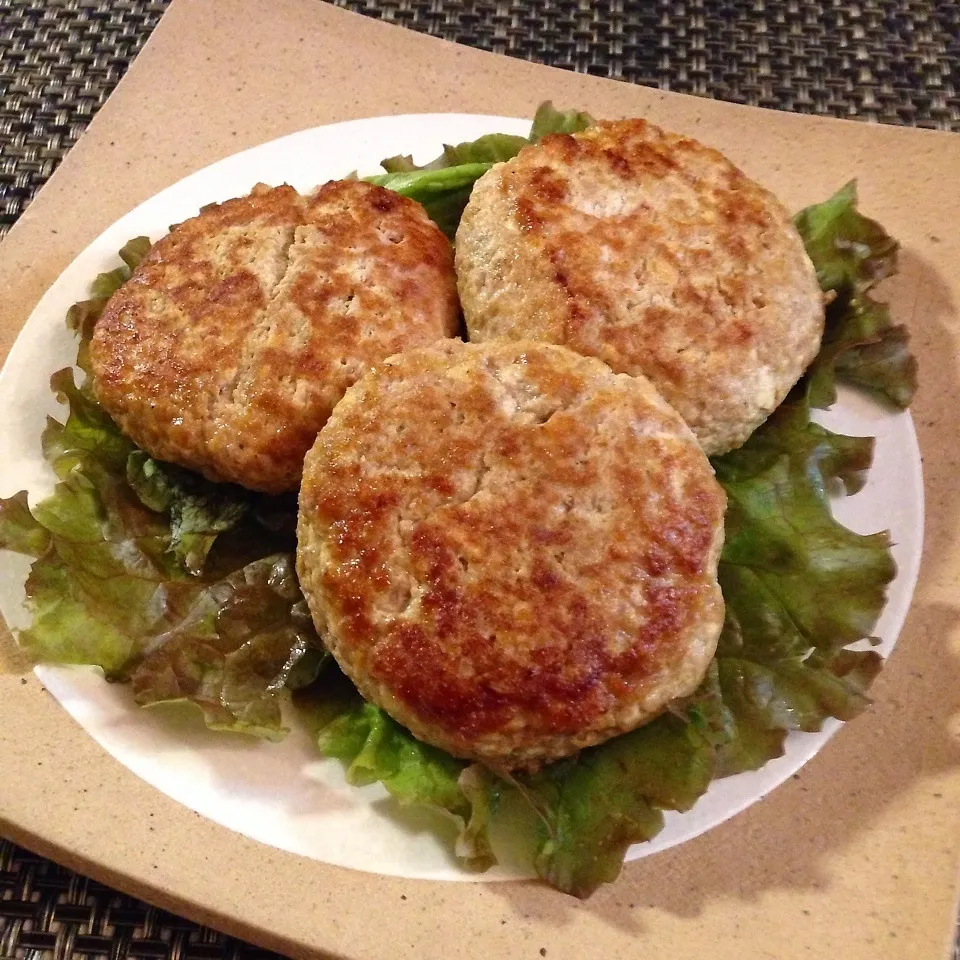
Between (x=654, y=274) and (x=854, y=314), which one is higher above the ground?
(x=654, y=274)

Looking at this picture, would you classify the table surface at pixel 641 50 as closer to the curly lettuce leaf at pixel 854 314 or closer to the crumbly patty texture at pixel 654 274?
the curly lettuce leaf at pixel 854 314

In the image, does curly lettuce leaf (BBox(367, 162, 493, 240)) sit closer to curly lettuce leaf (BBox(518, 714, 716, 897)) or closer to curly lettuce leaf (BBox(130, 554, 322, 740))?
curly lettuce leaf (BBox(130, 554, 322, 740))

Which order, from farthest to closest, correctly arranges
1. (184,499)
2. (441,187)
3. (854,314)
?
1. (441,187)
2. (854,314)
3. (184,499)

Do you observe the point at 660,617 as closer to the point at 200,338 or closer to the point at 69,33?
the point at 200,338

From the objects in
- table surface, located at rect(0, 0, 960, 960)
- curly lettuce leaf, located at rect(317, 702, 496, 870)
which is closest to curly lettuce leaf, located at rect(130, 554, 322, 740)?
curly lettuce leaf, located at rect(317, 702, 496, 870)

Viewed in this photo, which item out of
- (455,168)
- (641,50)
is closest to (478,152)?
(455,168)

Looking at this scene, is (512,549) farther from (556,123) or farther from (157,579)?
(556,123)
